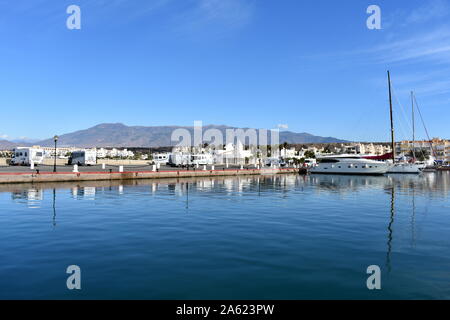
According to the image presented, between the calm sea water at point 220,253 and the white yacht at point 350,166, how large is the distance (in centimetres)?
6225

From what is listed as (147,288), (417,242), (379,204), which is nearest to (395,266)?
(417,242)

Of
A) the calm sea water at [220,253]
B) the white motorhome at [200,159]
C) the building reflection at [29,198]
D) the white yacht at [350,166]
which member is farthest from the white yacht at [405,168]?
the building reflection at [29,198]

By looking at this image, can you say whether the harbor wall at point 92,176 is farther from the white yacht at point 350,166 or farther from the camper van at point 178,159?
the white yacht at point 350,166

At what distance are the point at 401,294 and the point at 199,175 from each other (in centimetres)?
5175

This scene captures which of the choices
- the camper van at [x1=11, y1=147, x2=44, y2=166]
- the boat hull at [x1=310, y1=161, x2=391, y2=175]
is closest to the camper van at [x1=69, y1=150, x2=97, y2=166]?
the camper van at [x1=11, y1=147, x2=44, y2=166]

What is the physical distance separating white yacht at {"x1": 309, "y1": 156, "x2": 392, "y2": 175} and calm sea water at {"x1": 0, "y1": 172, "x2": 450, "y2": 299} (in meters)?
62.2

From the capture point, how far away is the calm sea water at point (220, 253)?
815 cm

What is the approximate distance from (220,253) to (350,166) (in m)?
78.0

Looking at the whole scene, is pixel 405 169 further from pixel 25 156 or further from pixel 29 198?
pixel 25 156

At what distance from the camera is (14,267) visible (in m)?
9.47

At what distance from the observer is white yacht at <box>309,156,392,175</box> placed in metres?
79.6

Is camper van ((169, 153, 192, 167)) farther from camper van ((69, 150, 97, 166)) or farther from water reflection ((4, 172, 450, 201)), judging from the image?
water reflection ((4, 172, 450, 201))

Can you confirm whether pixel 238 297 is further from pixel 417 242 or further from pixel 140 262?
pixel 417 242
